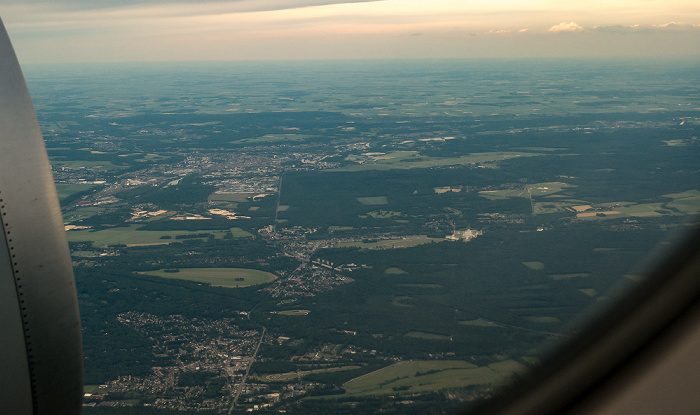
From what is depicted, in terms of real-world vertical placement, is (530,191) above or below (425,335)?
above

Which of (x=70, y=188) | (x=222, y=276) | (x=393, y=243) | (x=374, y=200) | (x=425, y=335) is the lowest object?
(x=222, y=276)

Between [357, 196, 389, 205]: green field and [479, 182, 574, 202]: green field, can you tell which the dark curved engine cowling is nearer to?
[479, 182, 574, 202]: green field

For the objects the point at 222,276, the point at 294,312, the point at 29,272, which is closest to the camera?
the point at 29,272

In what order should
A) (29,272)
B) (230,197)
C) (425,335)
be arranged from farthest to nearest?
(230,197) → (425,335) → (29,272)

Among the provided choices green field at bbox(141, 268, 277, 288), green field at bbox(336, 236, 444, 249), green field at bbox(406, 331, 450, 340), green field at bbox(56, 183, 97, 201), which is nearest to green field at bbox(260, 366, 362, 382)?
green field at bbox(406, 331, 450, 340)

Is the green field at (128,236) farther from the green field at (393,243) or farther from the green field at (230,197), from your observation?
the green field at (230,197)

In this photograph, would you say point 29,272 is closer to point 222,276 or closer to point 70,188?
point 222,276

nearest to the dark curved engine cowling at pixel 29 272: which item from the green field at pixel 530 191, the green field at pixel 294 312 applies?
the green field at pixel 294 312

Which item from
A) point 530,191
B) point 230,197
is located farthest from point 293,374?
point 230,197
